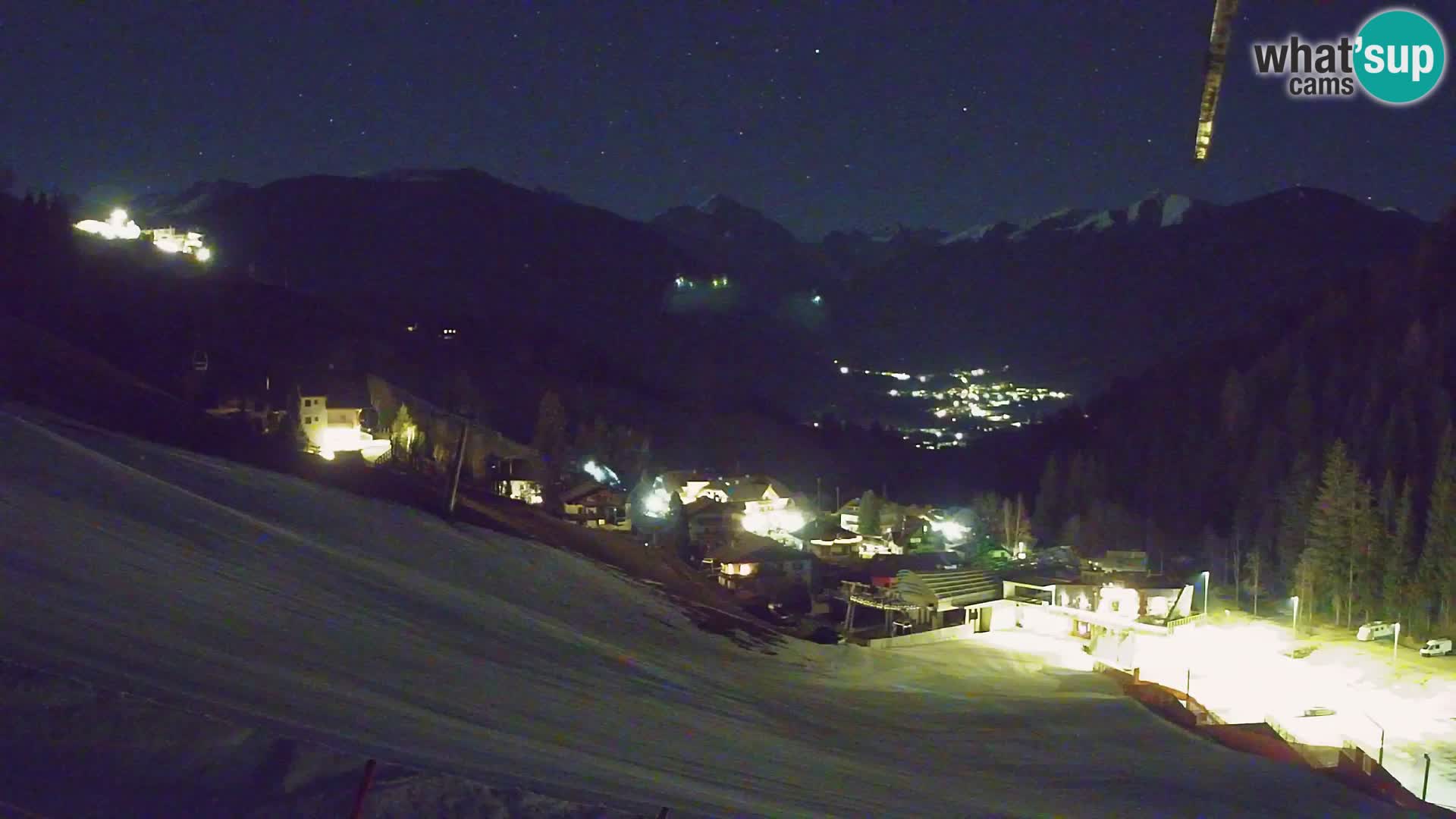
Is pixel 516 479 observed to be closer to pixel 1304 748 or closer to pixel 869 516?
pixel 869 516

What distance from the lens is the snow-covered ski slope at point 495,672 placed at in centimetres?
726

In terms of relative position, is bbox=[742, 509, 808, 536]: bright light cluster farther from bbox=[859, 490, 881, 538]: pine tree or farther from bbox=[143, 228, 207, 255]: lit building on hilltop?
bbox=[143, 228, 207, 255]: lit building on hilltop

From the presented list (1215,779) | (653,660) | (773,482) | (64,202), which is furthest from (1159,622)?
(64,202)

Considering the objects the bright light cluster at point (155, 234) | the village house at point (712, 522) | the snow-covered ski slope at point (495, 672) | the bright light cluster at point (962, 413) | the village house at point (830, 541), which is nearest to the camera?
the snow-covered ski slope at point (495, 672)

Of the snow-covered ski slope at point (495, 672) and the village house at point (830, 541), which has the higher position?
the village house at point (830, 541)

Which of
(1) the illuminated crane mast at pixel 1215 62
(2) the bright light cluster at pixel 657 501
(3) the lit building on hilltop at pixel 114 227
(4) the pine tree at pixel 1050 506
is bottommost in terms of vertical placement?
(2) the bright light cluster at pixel 657 501

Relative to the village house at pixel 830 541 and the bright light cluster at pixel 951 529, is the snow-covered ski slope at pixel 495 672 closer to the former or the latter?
the village house at pixel 830 541

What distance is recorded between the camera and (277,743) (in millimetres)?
5594

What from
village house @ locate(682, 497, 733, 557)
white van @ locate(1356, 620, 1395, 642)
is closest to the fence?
white van @ locate(1356, 620, 1395, 642)

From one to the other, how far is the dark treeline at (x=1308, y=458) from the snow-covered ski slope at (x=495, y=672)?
2443 cm

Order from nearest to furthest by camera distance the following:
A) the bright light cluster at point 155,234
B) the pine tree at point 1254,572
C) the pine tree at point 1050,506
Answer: the pine tree at point 1254,572
the pine tree at point 1050,506
the bright light cluster at point 155,234

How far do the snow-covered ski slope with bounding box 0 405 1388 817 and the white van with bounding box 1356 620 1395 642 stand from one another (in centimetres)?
1978

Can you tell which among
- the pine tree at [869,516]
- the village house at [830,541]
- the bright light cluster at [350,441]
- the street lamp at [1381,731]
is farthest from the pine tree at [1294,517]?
the bright light cluster at [350,441]

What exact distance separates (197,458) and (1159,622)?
94.4 feet
